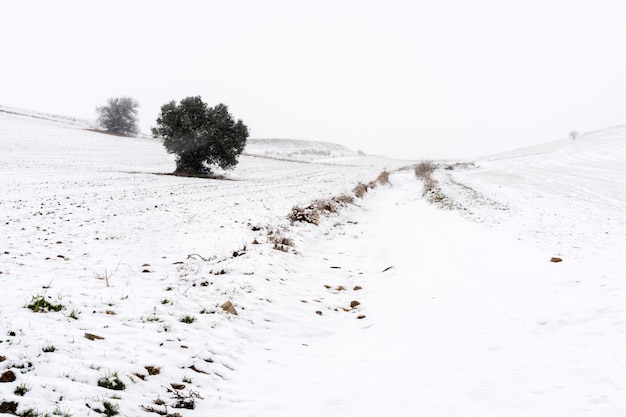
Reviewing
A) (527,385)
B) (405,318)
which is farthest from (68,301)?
(527,385)

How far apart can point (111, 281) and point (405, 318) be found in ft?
19.1

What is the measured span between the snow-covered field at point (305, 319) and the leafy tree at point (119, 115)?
72197 millimetres

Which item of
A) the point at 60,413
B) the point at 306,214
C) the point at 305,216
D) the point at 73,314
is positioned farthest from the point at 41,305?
the point at 306,214

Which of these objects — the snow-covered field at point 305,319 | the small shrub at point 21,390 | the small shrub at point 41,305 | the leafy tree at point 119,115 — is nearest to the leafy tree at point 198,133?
the snow-covered field at point 305,319

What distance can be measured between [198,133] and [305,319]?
105 feet

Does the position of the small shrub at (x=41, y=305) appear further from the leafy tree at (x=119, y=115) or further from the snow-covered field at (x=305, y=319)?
the leafy tree at (x=119, y=115)

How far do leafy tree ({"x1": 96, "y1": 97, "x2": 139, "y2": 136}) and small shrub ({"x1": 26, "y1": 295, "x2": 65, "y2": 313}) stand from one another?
82701mm

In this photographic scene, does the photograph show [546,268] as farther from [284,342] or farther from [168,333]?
[168,333]

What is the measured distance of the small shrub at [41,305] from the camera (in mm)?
5222

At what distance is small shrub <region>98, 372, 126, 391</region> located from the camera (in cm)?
396

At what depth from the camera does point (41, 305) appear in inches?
211

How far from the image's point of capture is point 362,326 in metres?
6.84

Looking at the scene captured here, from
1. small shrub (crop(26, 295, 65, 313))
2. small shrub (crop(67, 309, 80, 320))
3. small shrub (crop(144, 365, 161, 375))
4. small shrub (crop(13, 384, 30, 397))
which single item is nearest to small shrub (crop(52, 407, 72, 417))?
small shrub (crop(13, 384, 30, 397))

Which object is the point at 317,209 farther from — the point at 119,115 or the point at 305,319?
the point at 119,115
